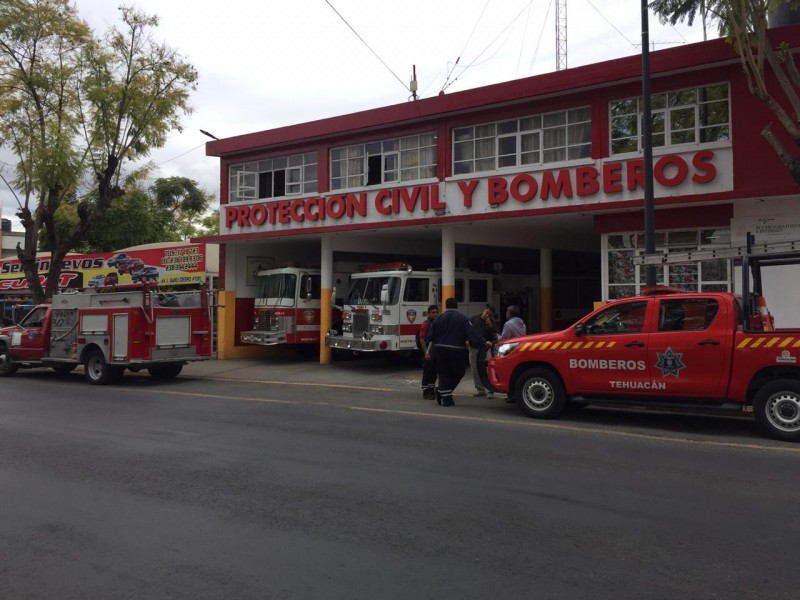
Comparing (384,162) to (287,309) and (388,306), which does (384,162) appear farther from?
(287,309)

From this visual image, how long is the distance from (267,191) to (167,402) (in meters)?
10.1

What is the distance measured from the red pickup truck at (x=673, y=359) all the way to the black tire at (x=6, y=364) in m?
13.8

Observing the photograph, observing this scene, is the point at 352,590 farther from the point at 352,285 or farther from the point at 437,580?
the point at 352,285

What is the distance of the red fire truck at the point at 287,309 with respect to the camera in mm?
19391

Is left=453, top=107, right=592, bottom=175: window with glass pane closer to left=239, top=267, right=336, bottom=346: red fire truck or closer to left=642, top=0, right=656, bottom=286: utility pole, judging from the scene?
left=642, top=0, right=656, bottom=286: utility pole

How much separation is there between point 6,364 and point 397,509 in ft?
52.4

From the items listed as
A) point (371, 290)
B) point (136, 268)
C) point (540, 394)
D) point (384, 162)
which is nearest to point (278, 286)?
point (371, 290)

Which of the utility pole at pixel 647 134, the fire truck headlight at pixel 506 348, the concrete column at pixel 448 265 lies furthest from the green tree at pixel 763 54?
the concrete column at pixel 448 265

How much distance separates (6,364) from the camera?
17.9m

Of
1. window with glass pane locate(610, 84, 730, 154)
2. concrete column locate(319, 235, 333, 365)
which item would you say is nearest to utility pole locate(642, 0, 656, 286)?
window with glass pane locate(610, 84, 730, 154)

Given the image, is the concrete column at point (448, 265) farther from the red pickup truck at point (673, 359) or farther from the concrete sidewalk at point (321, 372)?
the red pickup truck at point (673, 359)

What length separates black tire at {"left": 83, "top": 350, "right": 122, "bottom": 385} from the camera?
15727mm

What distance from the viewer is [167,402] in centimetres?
1244

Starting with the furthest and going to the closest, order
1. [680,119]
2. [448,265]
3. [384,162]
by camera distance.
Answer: [384,162] < [448,265] < [680,119]
